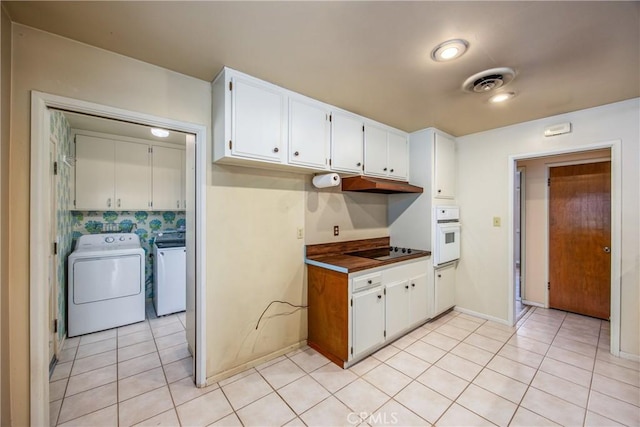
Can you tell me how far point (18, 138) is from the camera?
4.74ft

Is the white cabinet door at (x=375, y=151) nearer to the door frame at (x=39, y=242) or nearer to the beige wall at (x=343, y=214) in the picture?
the beige wall at (x=343, y=214)

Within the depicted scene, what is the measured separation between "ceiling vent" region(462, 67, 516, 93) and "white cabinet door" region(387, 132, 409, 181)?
104 cm

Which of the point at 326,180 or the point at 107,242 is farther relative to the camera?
the point at 107,242

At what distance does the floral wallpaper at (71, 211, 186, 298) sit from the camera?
3.39 m

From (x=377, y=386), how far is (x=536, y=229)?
3346 millimetres

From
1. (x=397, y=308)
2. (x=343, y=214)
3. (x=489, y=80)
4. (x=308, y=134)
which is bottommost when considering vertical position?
(x=397, y=308)

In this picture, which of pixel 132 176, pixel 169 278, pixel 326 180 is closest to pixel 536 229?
pixel 326 180

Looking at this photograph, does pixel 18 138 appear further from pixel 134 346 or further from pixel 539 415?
pixel 539 415

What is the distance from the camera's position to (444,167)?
330cm

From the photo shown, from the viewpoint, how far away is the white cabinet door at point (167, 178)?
3.64m

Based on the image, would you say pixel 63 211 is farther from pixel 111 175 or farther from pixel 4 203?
pixel 4 203

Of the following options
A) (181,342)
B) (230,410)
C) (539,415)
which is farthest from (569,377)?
(181,342)

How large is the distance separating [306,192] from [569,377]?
8.77ft

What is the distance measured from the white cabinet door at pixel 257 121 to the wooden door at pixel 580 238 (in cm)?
384
